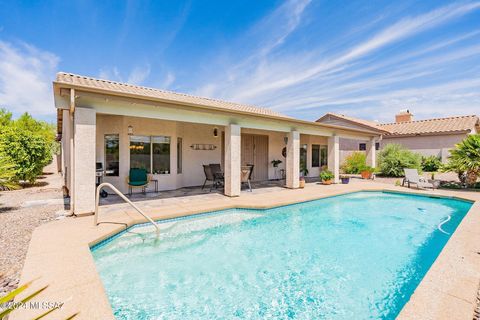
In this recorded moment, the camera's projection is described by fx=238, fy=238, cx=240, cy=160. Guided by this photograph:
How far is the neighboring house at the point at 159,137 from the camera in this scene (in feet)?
21.6

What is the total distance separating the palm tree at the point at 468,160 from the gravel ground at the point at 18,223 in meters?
17.6

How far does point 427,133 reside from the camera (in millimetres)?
21109

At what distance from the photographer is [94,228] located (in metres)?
5.56

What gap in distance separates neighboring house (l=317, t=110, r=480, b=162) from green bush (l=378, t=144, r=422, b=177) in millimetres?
1645

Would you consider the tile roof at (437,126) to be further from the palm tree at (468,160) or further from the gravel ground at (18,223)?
the gravel ground at (18,223)

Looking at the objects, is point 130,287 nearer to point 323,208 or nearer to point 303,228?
point 303,228

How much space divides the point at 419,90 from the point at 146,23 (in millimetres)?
20240

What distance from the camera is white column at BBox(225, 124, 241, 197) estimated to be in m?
9.73

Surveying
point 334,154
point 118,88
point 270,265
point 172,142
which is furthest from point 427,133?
point 118,88

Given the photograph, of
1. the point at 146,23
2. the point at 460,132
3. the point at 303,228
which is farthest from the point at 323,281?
the point at 460,132

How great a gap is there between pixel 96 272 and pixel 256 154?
40.3ft

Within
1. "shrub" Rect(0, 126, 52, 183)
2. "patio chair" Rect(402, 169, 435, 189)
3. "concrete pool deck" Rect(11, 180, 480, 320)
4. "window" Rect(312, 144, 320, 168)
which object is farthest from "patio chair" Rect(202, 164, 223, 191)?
"patio chair" Rect(402, 169, 435, 189)

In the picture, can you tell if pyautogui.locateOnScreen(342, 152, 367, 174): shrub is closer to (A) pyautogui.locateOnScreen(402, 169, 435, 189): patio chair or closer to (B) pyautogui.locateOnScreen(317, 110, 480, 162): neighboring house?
(B) pyautogui.locateOnScreen(317, 110, 480, 162): neighboring house

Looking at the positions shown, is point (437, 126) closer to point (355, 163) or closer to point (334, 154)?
point (355, 163)
